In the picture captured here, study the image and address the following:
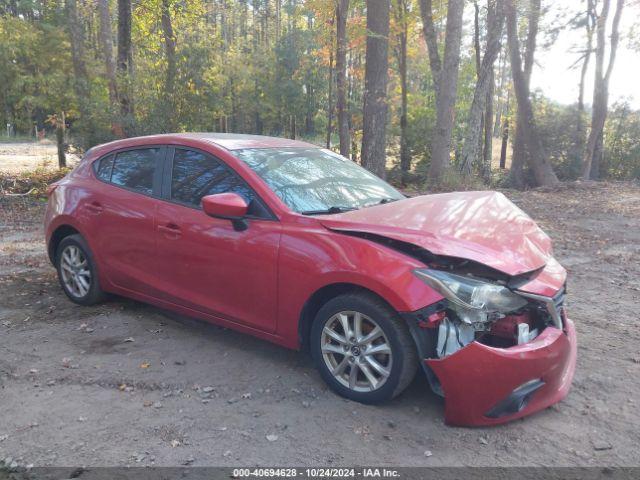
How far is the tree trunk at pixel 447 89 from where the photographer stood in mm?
14562

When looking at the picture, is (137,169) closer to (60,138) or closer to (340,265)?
(340,265)

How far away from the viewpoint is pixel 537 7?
18.0 meters

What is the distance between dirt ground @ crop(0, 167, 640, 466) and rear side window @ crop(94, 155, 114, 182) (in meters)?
1.27

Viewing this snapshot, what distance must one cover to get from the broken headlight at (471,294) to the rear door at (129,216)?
99.0 inches

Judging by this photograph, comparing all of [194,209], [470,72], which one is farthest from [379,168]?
[470,72]

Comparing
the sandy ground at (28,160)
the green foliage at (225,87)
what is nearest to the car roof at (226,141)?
the green foliage at (225,87)

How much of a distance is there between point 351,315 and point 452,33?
1316 cm

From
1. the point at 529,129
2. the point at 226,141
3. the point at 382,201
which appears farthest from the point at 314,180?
the point at 529,129

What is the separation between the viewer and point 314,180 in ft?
14.4

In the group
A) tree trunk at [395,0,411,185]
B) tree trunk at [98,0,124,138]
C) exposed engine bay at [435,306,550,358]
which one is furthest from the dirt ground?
tree trunk at [395,0,411,185]

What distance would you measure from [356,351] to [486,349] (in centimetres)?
82

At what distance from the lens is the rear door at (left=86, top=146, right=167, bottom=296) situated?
184 inches

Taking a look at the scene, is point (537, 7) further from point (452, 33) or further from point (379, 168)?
point (379, 168)

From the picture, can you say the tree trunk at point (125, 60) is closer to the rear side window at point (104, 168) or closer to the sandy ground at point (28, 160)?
the sandy ground at point (28, 160)
